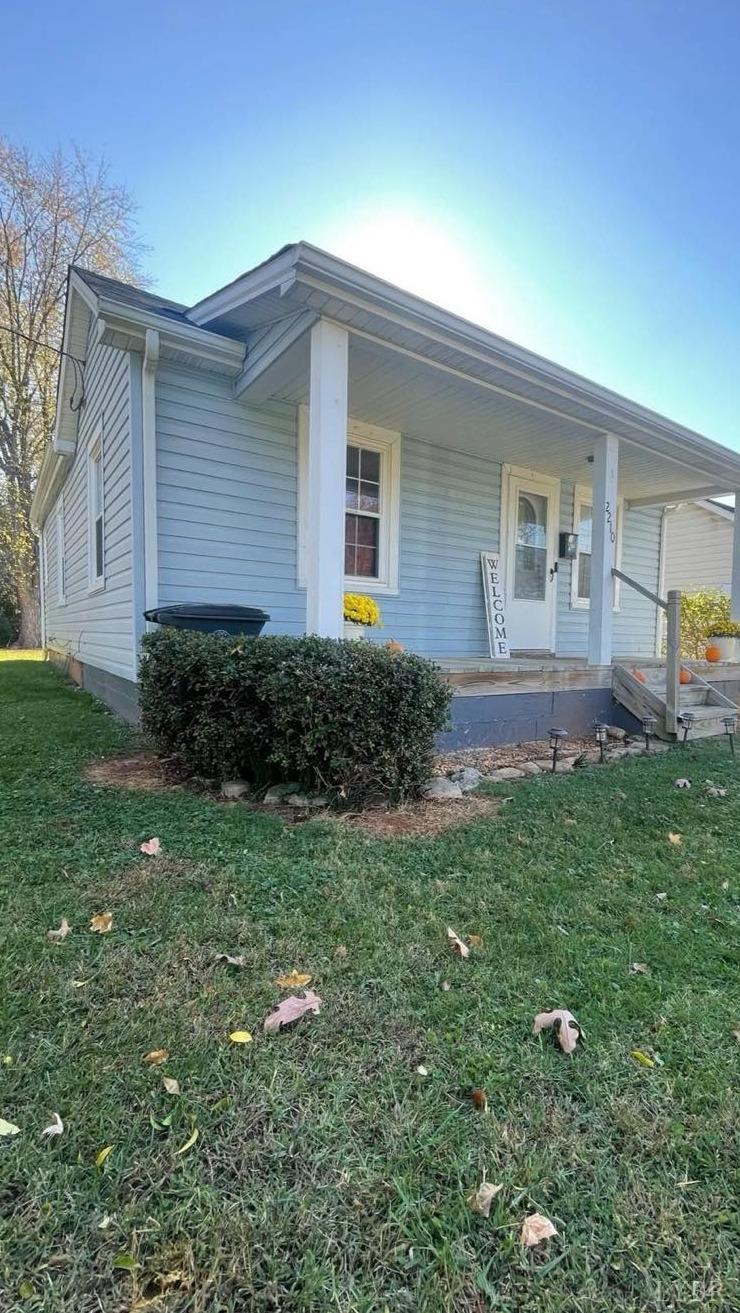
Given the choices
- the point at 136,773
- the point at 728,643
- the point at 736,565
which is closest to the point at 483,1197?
the point at 136,773

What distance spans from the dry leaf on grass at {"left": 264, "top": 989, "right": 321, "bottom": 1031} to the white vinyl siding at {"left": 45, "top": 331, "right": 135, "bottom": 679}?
13.0 ft

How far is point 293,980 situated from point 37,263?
73.8 feet

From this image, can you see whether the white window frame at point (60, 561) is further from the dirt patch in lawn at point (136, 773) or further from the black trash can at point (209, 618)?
the dirt patch in lawn at point (136, 773)

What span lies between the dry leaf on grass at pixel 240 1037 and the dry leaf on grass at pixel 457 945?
734mm

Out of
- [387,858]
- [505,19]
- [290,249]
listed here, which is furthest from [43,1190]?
[505,19]

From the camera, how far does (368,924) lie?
213 centimetres

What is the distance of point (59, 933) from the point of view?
1958 mm

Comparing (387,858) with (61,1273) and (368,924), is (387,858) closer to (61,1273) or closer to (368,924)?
(368,924)

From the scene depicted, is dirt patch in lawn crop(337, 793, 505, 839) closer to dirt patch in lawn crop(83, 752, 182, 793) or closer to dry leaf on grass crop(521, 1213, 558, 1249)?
dirt patch in lawn crop(83, 752, 182, 793)

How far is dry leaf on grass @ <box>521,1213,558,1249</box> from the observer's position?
106 centimetres

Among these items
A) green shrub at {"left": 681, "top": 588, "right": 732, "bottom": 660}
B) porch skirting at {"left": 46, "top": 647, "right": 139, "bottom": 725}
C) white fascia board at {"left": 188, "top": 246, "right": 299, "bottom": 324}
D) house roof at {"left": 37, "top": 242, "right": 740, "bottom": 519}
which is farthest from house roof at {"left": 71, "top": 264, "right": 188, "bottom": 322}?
green shrub at {"left": 681, "top": 588, "right": 732, "bottom": 660}

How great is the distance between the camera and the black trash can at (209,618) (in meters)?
4.46

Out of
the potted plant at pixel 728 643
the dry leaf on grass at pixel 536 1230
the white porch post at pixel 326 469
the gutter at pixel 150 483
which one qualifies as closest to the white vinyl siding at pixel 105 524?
the gutter at pixel 150 483

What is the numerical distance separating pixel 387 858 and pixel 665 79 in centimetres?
873
